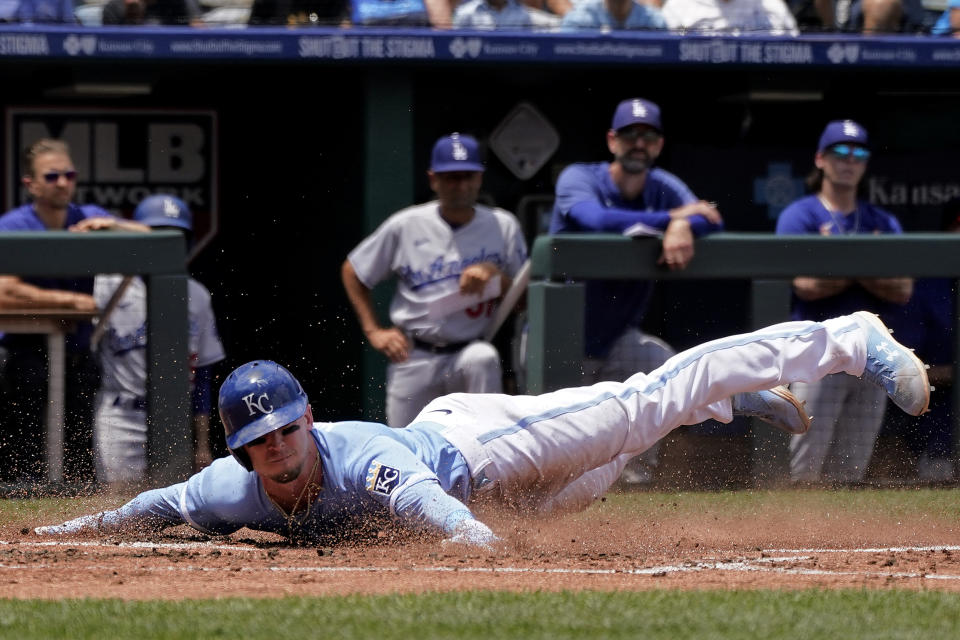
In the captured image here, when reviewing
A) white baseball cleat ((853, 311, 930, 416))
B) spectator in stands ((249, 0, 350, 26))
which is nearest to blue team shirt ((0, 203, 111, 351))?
spectator in stands ((249, 0, 350, 26))

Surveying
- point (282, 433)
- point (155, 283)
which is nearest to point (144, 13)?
point (155, 283)

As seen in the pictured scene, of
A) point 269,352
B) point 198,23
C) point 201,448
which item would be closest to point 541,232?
point 269,352

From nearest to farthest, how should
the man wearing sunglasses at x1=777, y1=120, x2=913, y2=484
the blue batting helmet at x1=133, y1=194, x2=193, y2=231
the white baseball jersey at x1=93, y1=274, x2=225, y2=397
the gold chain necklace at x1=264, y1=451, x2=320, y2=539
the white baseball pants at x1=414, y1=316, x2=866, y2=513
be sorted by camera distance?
the gold chain necklace at x1=264, y1=451, x2=320, y2=539 → the white baseball pants at x1=414, y1=316, x2=866, y2=513 → the white baseball jersey at x1=93, y1=274, x2=225, y2=397 → the man wearing sunglasses at x1=777, y1=120, x2=913, y2=484 → the blue batting helmet at x1=133, y1=194, x2=193, y2=231

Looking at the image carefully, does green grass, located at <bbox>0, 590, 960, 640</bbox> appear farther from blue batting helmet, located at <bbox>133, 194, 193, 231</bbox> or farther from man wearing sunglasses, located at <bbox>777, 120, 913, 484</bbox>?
blue batting helmet, located at <bbox>133, 194, 193, 231</bbox>

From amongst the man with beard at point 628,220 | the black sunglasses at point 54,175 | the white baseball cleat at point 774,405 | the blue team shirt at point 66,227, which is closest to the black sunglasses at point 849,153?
the man with beard at point 628,220

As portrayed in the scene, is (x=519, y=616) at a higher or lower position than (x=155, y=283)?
lower

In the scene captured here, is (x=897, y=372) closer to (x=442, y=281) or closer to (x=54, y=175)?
(x=442, y=281)

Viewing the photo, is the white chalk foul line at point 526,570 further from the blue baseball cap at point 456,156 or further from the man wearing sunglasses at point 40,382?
the blue baseball cap at point 456,156
